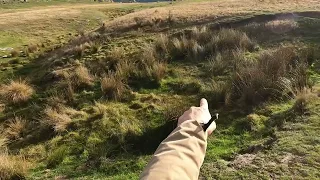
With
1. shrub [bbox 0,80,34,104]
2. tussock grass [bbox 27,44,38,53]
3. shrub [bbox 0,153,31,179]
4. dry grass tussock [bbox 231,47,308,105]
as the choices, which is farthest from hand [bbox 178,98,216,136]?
tussock grass [bbox 27,44,38,53]

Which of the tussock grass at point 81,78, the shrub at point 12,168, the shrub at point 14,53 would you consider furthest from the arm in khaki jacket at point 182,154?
the shrub at point 14,53

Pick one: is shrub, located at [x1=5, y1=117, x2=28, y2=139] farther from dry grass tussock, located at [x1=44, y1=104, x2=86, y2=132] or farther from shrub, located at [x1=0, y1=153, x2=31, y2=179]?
shrub, located at [x1=0, y1=153, x2=31, y2=179]

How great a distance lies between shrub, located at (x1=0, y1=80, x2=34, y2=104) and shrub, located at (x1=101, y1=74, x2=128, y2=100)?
251 cm

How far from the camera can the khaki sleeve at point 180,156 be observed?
1873 mm

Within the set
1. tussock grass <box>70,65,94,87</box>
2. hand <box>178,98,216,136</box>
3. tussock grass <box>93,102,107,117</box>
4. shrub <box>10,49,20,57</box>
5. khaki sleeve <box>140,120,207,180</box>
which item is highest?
hand <box>178,98,216,136</box>

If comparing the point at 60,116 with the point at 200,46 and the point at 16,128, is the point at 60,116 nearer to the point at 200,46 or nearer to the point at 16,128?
the point at 16,128

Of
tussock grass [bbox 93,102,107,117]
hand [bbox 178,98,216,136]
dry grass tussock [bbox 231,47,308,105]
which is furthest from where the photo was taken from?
tussock grass [bbox 93,102,107,117]

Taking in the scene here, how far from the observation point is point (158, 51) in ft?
38.0

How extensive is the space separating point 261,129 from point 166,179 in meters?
4.38

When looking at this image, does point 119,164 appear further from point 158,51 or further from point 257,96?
point 158,51

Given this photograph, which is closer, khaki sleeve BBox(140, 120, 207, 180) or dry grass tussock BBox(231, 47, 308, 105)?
khaki sleeve BBox(140, 120, 207, 180)

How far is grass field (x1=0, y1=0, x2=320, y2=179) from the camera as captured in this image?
5270mm

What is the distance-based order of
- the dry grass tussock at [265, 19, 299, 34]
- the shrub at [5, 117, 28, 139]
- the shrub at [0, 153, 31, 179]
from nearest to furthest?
the shrub at [0, 153, 31, 179] → the shrub at [5, 117, 28, 139] → the dry grass tussock at [265, 19, 299, 34]


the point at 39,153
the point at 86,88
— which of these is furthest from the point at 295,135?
the point at 86,88
